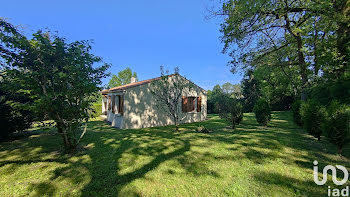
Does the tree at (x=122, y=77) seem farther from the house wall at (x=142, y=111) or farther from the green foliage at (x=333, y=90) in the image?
the green foliage at (x=333, y=90)

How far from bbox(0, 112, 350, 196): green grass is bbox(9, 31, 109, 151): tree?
1.31 metres

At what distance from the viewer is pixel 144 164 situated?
4.04 metres

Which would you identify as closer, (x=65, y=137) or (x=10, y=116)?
(x=65, y=137)

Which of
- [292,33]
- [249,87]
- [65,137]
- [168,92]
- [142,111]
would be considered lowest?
[65,137]

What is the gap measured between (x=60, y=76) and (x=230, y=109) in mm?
8852

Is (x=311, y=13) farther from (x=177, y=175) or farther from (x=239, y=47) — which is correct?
(x=177, y=175)

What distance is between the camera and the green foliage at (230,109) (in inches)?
352

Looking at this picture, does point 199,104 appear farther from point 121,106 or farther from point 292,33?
point 292,33

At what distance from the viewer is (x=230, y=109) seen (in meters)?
9.08

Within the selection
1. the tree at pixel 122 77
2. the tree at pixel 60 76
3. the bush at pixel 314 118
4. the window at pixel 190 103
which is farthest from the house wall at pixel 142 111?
the tree at pixel 122 77

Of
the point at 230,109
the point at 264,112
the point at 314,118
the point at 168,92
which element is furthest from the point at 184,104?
the point at 314,118

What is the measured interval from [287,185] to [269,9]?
9.94m

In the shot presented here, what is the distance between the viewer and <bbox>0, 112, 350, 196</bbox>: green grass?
286 centimetres

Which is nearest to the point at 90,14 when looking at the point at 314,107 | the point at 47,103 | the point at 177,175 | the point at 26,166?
the point at 47,103
